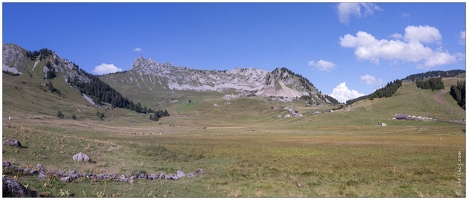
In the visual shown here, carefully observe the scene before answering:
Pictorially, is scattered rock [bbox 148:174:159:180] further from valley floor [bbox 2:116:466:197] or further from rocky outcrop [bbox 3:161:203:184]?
valley floor [bbox 2:116:466:197]

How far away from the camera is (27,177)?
20984mm

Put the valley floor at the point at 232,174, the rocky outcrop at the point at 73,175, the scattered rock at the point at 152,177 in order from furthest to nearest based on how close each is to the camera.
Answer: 1. the scattered rock at the point at 152,177
2. the rocky outcrop at the point at 73,175
3. the valley floor at the point at 232,174

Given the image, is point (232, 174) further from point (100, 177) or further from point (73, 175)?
point (73, 175)

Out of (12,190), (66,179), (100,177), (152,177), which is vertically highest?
(12,190)

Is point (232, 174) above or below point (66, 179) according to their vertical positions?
below

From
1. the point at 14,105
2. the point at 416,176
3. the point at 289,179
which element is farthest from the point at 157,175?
the point at 14,105

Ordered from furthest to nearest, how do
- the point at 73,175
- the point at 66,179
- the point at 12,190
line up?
the point at 73,175 → the point at 66,179 → the point at 12,190

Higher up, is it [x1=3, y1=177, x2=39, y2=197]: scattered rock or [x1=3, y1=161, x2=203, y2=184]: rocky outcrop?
[x1=3, y1=177, x2=39, y2=197]: scattered rock

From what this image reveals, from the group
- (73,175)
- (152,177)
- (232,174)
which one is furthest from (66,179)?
(232,174)

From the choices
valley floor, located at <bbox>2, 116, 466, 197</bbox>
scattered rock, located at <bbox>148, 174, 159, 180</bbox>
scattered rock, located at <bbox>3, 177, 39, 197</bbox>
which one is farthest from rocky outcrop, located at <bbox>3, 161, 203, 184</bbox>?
scattered rock, located at <bbox>3, 177, 39, 197</bbox>

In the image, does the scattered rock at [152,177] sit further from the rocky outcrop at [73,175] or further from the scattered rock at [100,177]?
the scattered rock at [100,177]

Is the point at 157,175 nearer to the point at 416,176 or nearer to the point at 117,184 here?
the point at 117,184

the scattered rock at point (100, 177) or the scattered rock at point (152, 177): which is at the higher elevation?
the scattered rock at point (100, 177)

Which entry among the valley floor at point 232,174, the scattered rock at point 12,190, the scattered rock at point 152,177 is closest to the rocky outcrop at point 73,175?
the scattered rock at point 152,177
